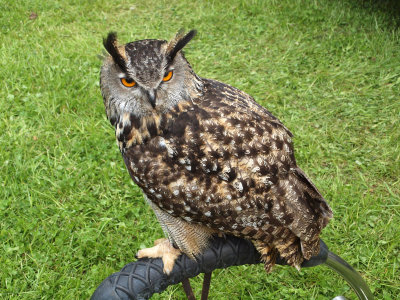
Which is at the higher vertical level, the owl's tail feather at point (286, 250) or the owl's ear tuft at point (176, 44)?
the owl's ear tuft at point (176, 44)

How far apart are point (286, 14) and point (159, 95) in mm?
4583

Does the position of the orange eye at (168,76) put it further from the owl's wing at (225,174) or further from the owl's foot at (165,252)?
the owl's foot at (165,252)

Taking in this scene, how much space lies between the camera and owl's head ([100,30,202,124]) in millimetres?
1776

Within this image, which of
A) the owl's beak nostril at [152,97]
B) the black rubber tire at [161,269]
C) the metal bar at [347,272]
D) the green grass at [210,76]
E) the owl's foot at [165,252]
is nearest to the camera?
the black rubber tire at [161,269]

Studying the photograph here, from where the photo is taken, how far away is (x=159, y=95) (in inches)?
72.9

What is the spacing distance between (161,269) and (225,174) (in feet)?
1.59

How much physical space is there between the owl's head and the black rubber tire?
2.19 ft

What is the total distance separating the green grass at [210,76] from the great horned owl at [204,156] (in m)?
1.23

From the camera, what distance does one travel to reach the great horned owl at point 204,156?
1.82 metres

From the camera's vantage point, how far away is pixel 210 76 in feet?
Answer: 16.1

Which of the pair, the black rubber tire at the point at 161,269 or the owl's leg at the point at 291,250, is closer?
the black rubber tire at the point at 161,269

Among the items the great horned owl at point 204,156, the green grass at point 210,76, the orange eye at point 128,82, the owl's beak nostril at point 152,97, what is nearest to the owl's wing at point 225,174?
the great horned owl at point 204,156

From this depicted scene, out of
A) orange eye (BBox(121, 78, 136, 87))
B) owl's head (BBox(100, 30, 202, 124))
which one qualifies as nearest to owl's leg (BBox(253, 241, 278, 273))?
owl's head (BBox(100, 30, 202, 124))

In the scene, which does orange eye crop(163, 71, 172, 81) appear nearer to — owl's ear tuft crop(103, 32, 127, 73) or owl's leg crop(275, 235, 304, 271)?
owl's ear tuft crop(103, 32, 127, 73)
